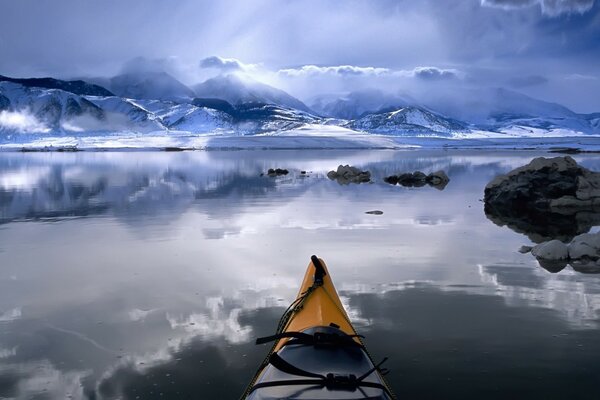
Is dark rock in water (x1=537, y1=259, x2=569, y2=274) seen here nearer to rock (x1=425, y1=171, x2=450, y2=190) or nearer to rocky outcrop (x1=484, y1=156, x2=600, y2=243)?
rocky outcrop (x1=484, y1=156, x2=600, y2=243)

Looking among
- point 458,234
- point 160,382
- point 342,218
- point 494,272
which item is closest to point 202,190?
point 342,218

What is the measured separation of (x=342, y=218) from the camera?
60.0ft

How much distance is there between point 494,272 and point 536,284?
1004mm

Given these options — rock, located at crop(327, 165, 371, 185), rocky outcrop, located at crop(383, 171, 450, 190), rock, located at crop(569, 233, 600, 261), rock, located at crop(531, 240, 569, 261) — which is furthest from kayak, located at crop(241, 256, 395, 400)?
rock, located at crop(327, 165, 371, 185)

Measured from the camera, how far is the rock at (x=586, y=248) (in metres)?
11.8

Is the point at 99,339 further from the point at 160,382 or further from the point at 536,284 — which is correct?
the point at 536,284

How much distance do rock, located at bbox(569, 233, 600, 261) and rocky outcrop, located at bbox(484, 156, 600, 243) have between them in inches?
177

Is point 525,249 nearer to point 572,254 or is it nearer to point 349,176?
point 572,254

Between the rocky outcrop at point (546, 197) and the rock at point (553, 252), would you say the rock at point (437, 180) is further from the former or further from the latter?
the rock at point (553, 252)

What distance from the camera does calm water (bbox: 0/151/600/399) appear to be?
626cm

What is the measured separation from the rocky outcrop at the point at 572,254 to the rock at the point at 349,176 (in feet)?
69.9

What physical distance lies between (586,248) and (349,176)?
24713 millimetres

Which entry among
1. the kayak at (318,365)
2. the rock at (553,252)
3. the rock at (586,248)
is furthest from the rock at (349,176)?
the kayak at (318,365)

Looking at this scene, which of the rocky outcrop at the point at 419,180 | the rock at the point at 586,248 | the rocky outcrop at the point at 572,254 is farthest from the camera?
the rocky outcrop at the point at 419,180
